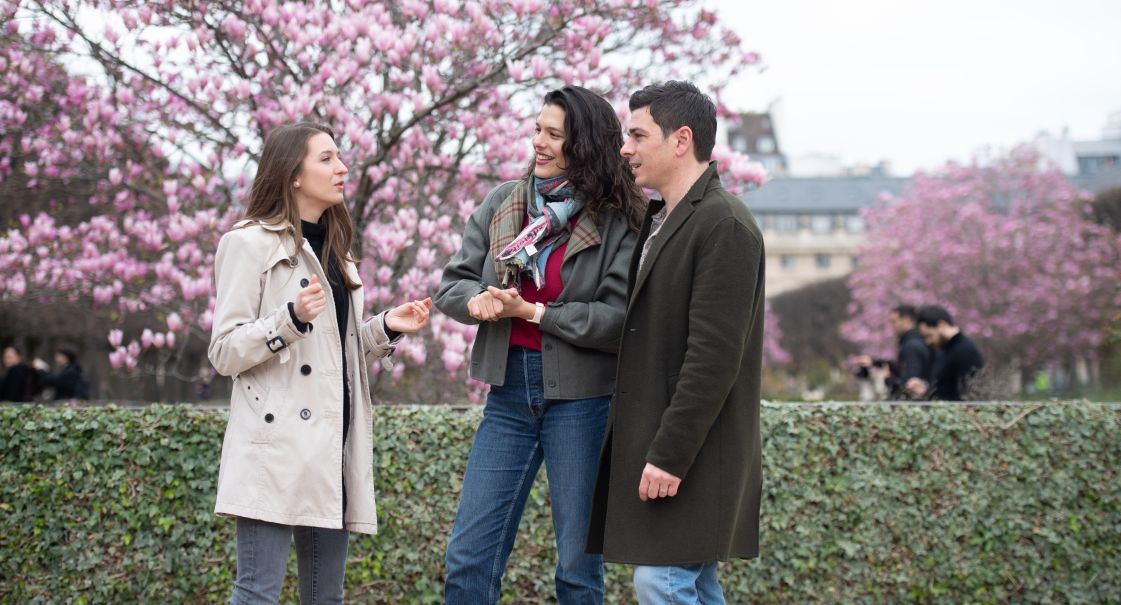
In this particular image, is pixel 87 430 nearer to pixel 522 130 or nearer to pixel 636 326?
pixel 636 326

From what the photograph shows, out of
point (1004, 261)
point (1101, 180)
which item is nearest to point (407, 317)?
point (1004, 261)

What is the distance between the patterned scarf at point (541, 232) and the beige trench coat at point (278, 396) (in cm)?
55

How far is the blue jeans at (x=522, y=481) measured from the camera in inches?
124

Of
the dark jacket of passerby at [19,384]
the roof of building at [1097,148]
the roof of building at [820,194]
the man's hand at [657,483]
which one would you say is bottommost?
the man's hand at [657,483]

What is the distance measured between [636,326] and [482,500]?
76cm

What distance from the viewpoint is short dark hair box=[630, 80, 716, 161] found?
2914 millimetres

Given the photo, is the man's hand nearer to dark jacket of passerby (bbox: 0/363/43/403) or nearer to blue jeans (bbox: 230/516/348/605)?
blue jeans (bbox: 230/516/348/605)

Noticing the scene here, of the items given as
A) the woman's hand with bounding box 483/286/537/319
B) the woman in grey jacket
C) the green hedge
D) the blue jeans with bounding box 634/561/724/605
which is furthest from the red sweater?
the green hedge

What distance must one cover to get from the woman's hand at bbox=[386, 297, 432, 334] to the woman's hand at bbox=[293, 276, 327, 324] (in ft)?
1.61

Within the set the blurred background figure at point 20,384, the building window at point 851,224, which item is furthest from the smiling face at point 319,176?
the building window at point 851,224

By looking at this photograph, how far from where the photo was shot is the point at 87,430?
448 centimetres

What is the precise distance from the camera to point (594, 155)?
3236mm

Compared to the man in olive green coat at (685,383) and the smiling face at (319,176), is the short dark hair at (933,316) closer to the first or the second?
the man in olive green coat at (685,383)

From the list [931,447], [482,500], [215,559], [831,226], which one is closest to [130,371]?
[215,559]
